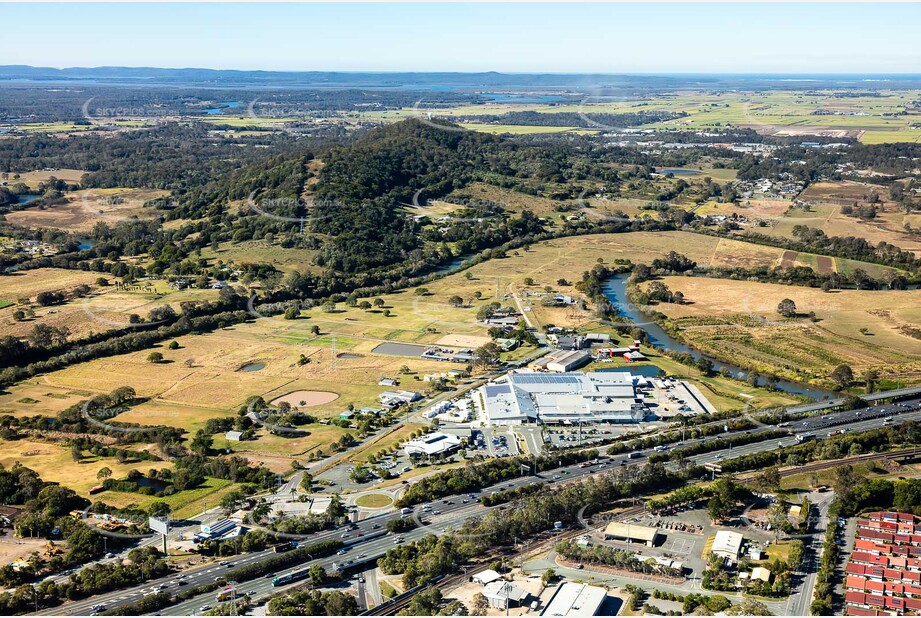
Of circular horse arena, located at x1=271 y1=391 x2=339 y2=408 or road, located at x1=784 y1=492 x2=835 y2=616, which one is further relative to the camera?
circular horse arena, located at x1=271 y1=391 x2=339 y2=408

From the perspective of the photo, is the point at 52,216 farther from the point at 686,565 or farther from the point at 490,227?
the point at 686,565

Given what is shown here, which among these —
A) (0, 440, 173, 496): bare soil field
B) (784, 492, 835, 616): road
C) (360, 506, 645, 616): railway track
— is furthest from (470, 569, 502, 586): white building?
(0, 440, 173, 496): bare soil field

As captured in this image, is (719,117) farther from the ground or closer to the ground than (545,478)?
farther from the ground

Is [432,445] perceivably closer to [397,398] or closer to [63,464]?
[397,398]

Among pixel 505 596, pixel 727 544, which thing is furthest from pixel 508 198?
pixel 505 596

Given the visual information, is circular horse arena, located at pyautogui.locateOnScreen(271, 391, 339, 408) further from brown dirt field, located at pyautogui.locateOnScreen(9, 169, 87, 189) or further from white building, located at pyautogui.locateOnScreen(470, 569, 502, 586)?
brown dirt field, located at pyautogui.locateOnScreen(9, 169, 87, 189)

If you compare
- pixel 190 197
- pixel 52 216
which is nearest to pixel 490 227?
pixel 190 197
